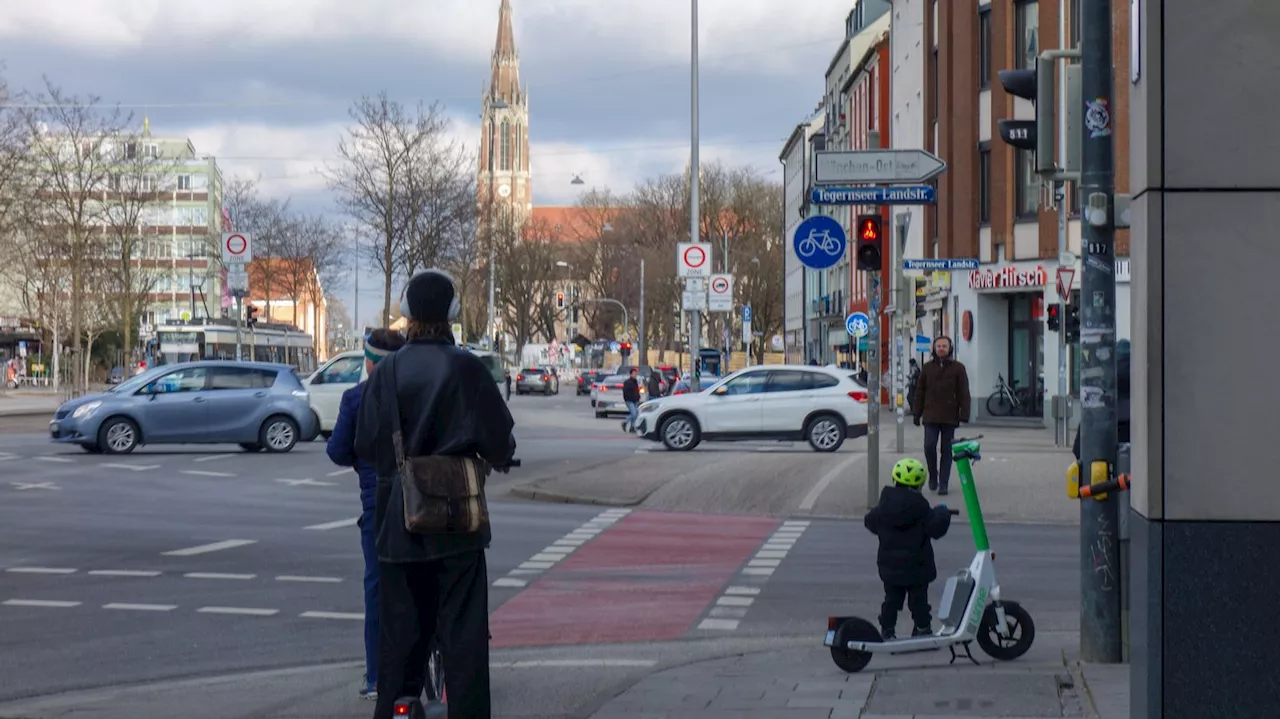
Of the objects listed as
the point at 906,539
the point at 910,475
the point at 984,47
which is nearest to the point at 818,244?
the point at 910,475

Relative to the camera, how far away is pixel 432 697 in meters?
7.05

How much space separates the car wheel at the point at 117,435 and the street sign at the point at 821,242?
15066 millimetres

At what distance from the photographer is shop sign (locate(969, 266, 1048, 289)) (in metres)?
40.6

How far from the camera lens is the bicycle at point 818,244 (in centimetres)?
1867

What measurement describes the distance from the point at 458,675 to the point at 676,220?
9075 cm

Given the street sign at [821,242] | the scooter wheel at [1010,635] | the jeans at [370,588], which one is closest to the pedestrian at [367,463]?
the jeans at [370,588]

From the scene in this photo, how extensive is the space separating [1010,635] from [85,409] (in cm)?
2310

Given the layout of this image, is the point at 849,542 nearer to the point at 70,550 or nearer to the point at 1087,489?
the point at 70,550

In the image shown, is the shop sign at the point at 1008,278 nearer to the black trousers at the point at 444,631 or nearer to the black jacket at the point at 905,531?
the black jacket at the point at 905,531

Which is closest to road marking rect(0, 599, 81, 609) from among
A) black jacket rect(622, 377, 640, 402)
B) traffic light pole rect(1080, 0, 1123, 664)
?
traffic light pole rect(1080, 0, 1123, 664)

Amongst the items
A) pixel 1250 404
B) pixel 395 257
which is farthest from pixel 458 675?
pixel 395 257

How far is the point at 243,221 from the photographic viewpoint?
75.7m

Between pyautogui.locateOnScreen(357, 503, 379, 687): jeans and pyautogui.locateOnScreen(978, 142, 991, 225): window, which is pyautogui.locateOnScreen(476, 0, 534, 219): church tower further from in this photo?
pyautogui.locateOnScreen(357, 503, 379, 687): jeans

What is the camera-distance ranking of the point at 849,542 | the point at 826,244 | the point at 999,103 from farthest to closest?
the point at 999,103, the point at 826,244, the point at 849,542
